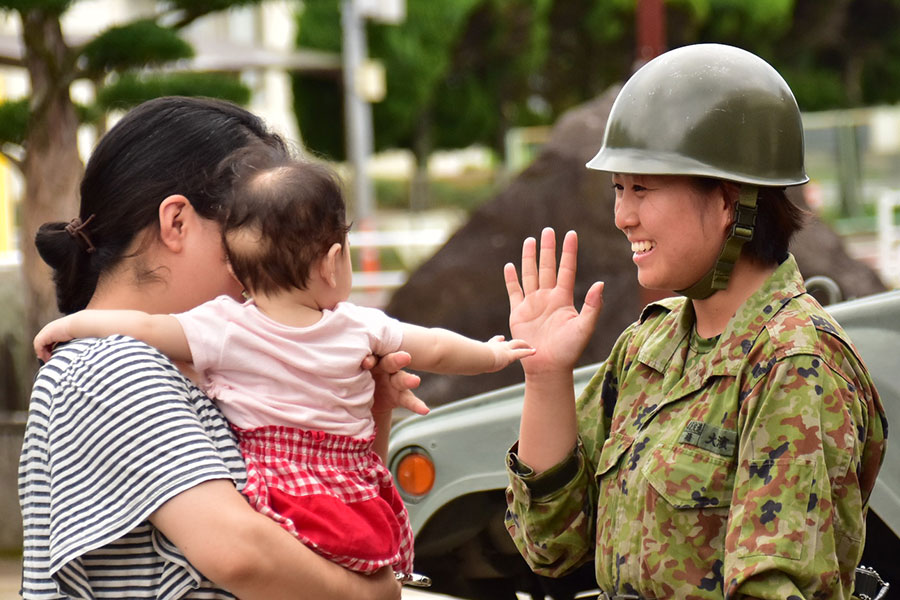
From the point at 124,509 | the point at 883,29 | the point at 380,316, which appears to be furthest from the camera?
the point at 883,29

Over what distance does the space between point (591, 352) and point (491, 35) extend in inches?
830

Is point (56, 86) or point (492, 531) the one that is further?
point (56, 86)

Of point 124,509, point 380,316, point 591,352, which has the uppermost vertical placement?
point 380,316

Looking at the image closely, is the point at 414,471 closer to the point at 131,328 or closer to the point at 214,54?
the point at 131,328

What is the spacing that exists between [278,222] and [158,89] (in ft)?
17.2

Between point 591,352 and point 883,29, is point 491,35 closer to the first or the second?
point 883,29

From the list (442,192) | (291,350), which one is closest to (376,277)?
(291,350)

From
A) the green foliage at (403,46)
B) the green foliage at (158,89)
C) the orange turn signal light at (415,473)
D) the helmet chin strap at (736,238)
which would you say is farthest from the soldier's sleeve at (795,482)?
the green foliage at (403,46)

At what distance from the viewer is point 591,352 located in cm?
720

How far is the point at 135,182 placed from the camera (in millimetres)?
2059

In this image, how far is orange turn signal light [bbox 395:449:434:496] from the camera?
348 centimetres

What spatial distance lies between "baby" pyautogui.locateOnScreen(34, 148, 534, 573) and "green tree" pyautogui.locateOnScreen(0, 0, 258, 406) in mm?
5191

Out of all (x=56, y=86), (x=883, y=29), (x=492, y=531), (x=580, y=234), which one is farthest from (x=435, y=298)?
(x=883, y=29)

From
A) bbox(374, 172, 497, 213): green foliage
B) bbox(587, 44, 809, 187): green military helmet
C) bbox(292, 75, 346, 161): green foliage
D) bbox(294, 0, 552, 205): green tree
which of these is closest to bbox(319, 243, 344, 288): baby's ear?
bbox(587, 44, 809, 187): green military helmet
